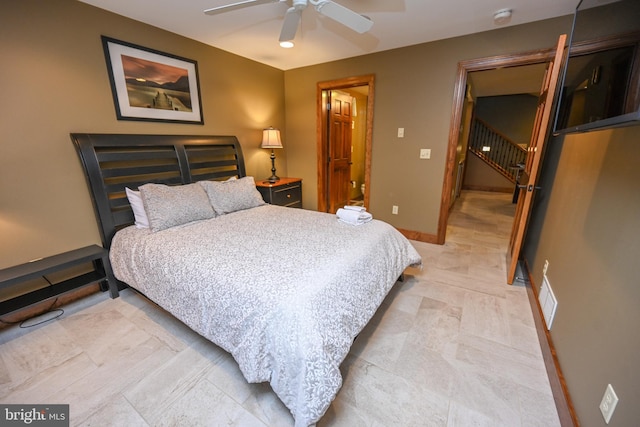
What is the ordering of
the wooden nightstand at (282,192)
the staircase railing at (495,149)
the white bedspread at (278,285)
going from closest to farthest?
the white bedspread at (278,285) → the wooden nightstand at (282,192) → the staircase railing at (495,149)

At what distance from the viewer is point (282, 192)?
3.67 m

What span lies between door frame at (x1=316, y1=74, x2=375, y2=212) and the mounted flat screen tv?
6.84 feet

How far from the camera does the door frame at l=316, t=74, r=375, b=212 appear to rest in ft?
11.5

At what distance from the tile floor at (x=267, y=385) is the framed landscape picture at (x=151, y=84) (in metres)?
1.79

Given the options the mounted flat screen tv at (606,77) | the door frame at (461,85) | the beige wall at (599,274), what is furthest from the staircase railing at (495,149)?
the mounted flat screen tv at (606,77)

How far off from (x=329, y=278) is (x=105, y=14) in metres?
2.88

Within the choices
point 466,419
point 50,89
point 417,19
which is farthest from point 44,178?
point 417,19

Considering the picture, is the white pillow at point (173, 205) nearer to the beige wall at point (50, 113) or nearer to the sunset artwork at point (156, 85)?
the beige wall at point (50, 113)

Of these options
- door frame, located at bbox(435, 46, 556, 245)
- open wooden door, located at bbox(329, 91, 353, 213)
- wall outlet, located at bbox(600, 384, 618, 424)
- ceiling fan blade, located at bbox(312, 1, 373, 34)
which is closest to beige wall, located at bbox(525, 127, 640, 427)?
wall outlet, located at bbox(600, 384, 618, 424)

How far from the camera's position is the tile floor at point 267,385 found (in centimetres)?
130

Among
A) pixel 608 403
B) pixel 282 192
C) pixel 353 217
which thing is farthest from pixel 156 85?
pixel 608 403

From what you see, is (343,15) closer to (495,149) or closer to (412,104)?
(412,104)

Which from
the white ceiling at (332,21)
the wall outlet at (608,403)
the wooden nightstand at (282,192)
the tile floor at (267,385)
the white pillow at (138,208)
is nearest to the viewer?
the wall outlet at (608,403)

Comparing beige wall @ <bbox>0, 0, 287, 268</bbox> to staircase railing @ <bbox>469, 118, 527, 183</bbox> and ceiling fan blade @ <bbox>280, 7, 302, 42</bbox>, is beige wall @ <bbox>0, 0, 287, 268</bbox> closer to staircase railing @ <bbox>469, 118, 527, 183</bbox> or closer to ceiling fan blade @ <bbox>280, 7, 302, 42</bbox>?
ceiling fan blade @ <bbox>280, 7, 302, 42</bbox>
